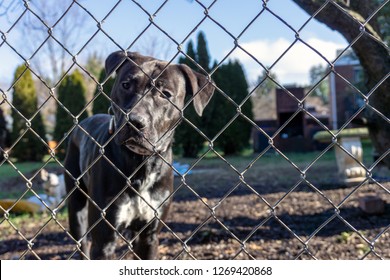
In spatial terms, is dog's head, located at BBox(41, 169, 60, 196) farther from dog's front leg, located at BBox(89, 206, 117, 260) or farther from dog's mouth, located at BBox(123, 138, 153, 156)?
dog's mouth, located at BBox(123, 138, 153, 156)

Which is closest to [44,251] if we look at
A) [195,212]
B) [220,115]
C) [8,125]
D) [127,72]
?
[195,212]

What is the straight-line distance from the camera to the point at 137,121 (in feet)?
8.56

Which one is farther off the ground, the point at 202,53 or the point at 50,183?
the point at 202,53

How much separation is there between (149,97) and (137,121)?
29 centimetres

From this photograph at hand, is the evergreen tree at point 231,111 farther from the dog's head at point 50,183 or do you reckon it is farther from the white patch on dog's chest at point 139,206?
the white patch on dog's chest at point 139,206

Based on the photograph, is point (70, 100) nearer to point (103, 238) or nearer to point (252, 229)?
point (252, 229)

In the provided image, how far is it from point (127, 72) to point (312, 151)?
17.6 meters

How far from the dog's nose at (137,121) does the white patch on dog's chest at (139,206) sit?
0.78 meters

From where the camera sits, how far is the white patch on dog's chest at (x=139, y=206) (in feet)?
10.8

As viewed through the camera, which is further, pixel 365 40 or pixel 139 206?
pixel 365 40

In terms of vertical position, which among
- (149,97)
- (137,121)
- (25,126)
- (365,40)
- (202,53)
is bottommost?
(25,126)

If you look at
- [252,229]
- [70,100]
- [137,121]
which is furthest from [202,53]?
[137,121]
